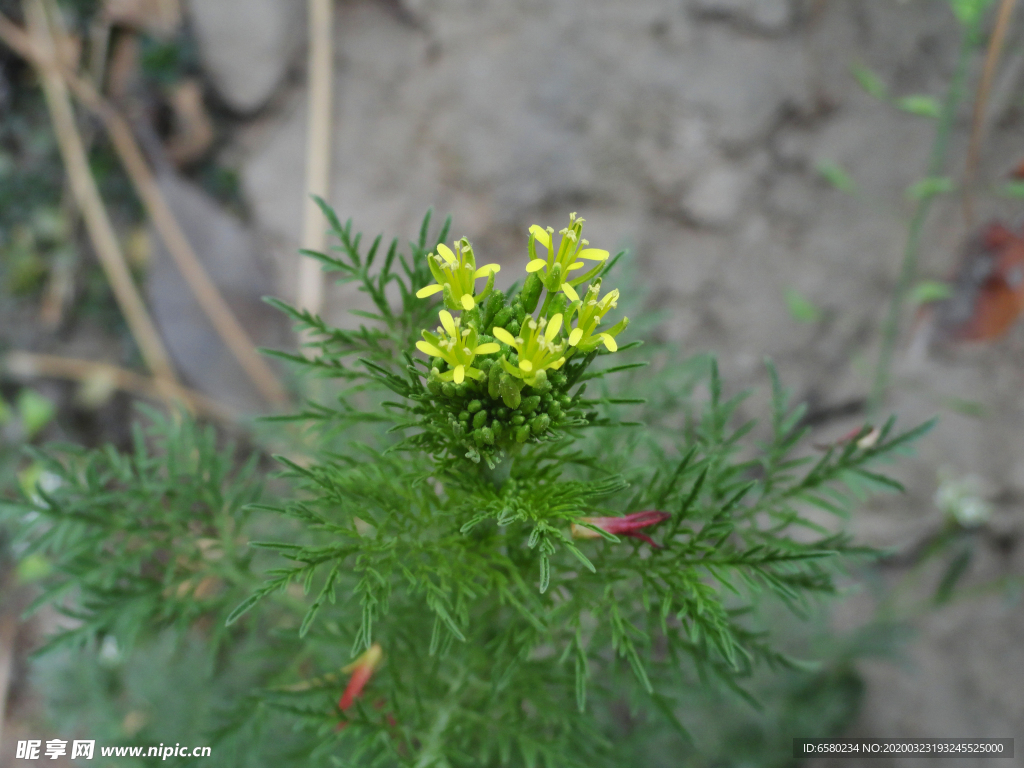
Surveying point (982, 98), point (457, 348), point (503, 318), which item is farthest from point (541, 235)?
point (982, 98)

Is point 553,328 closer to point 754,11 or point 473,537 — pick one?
point 473,537

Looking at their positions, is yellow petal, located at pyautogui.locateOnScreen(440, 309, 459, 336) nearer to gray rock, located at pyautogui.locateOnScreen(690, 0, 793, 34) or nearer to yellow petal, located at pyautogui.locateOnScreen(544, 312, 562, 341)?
yellow petal, located at pyautogui.locateOnScreen(544, 312, 562, 341)

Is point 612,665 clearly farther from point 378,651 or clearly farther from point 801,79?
point 801,79

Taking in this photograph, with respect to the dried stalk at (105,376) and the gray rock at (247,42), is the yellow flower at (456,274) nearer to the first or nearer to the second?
the dried stalk at (105,376)

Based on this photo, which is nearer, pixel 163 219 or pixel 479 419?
pixel 479 419

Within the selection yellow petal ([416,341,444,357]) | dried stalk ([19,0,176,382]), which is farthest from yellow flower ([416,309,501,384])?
dried stalk ([19,0,176,382])

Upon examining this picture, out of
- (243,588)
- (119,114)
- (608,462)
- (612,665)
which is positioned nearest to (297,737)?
(243,588)

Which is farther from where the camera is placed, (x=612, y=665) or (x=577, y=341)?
(x=612, y=665)

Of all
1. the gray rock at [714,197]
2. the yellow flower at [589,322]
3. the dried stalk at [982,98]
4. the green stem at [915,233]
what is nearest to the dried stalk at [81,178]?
the gray rock at [714,197]
